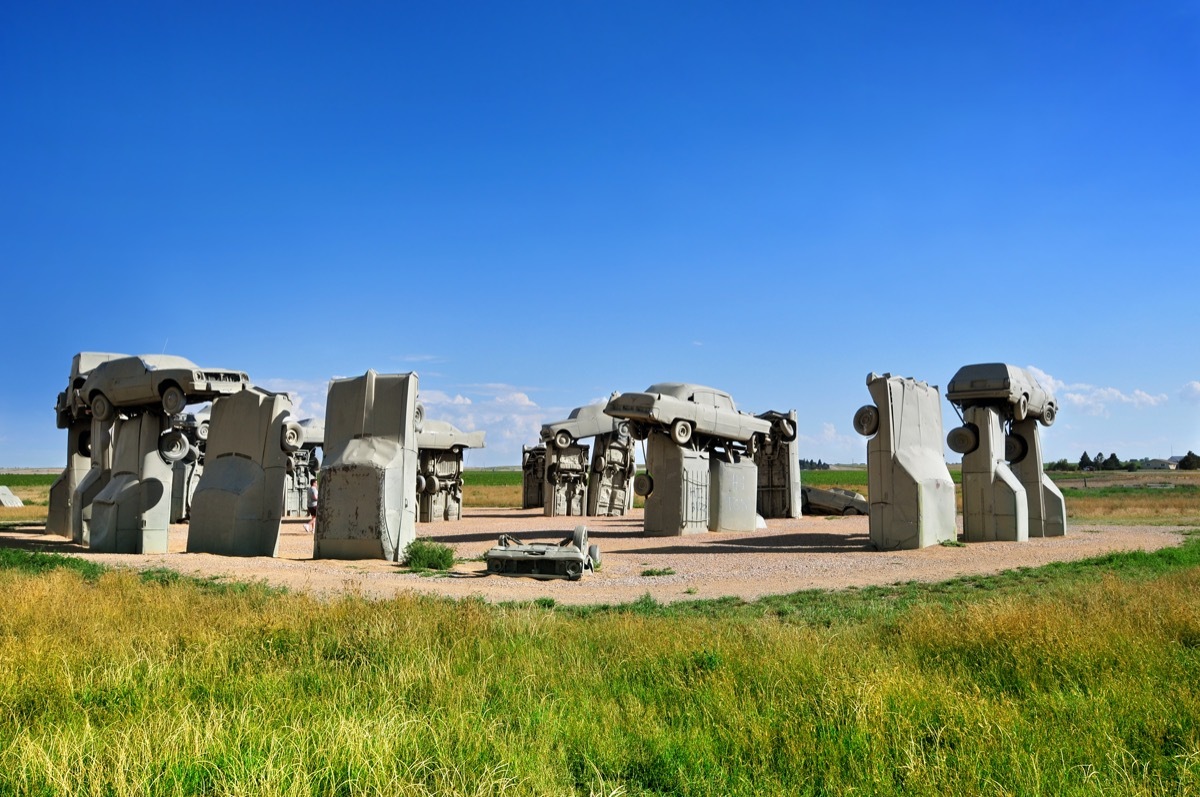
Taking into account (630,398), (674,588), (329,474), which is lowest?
(674,588)

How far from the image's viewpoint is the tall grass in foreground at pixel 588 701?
483cm

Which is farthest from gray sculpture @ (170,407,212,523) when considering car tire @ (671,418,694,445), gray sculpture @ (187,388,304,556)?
car tire @ (671,418,694,445)

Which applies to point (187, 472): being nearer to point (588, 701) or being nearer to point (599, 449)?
point (599, 449)

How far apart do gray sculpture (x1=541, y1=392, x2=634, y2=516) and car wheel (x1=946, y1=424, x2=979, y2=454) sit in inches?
580

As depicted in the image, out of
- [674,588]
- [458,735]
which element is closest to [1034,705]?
[458,735]

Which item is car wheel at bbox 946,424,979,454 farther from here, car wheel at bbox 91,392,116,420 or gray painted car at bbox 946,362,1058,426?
car wheel at bbox 91,392,116,420

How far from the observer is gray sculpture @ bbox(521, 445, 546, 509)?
39750mm

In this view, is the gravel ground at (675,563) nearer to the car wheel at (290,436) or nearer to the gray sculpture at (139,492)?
the gray sculpture at (139,492)

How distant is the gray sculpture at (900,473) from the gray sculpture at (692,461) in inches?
210

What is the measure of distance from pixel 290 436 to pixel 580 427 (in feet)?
58.6

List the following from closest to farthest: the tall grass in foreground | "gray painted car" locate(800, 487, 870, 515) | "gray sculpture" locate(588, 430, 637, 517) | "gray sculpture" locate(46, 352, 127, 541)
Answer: the tall grass in foreground < "gray sculpture" locate(46, 352, 127, 541) < "gray painted car" locate(800, 487, 870, 515) < "gray sculpture" locate(588, 430, 637, 517)

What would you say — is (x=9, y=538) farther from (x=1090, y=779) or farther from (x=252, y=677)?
(x=1090, y=779)

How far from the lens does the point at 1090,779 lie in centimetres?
478

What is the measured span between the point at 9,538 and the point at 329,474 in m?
8.93
